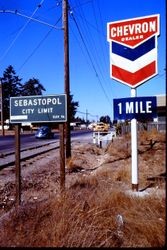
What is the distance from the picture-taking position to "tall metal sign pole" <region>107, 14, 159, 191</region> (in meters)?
7.35

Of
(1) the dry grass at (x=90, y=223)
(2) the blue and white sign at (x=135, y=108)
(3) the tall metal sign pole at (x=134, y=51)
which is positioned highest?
(3) the tall metal sign pole at (x=134, y=51)

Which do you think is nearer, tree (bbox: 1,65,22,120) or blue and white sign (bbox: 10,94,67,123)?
blue and white sign (bbox: 10,94,67,123)

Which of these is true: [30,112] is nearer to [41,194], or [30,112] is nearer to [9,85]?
[41,194]

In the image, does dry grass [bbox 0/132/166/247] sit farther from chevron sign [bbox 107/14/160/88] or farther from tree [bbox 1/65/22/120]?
tree [bbox 1/65/22/120]

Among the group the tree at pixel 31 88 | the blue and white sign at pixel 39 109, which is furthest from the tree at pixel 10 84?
the blue and white sign at pixel 39 109

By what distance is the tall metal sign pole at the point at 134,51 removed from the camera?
735 cm

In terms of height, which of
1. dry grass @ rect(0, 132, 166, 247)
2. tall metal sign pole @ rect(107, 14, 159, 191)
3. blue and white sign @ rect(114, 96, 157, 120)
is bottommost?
dry grass @ rect(0, 132, 166, 247)

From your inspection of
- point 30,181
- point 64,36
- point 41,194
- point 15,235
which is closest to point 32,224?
point 15,235

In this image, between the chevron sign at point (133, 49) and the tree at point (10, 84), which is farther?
the tree at point (10, 84)

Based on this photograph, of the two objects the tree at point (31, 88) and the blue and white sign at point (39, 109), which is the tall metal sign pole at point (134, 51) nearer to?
the blue and white sign at point (39, 109)

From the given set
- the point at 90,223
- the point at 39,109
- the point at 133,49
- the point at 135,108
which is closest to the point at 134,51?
the point at 133,49

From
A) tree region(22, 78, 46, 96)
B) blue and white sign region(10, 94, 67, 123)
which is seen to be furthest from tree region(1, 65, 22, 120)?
blue and white sign region(10, 94, 67, 123)

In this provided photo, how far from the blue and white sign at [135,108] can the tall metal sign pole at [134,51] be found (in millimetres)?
154

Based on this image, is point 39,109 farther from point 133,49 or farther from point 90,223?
point 90,223
